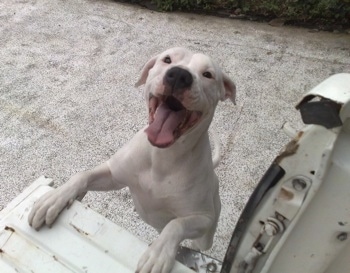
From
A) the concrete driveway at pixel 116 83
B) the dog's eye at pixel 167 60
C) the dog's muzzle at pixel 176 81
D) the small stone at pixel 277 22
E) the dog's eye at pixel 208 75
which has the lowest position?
the concrete driveway at pixel 116 83

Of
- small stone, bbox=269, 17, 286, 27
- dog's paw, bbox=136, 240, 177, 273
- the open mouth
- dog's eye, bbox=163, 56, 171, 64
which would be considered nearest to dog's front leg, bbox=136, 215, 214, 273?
dog's paw, bbox=136, 240, 177, 273

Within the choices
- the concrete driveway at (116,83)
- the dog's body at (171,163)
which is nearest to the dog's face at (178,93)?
the dog's body at (171,163)

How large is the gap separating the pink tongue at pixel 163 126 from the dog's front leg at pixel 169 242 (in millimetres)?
331

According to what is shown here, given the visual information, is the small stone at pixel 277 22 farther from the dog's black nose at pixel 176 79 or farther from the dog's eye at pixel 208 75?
the dog's black nose at pixel 176 79

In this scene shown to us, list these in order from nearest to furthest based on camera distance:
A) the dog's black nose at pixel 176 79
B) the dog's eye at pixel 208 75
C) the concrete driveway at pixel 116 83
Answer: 1. the dog's black nose at pixel 176 79
2. the dog's eye at pixel 208 75
3. the concrete driveway at pixel 116 83

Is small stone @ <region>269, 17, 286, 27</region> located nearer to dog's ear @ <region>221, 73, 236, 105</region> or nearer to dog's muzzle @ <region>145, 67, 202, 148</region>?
dog's ear @ <region>221, 73, 236, 105</region>

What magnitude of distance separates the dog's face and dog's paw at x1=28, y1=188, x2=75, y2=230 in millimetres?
396

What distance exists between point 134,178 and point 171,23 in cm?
316

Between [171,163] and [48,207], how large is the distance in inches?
21.2

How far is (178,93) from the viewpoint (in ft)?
5.67

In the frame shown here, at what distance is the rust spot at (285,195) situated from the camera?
1068mm

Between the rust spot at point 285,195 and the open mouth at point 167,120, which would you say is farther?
the open mouth at point 167,120

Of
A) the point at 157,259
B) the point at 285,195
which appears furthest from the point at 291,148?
the point at 157,259

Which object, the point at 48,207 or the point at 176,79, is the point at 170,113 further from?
the point at 48,207
